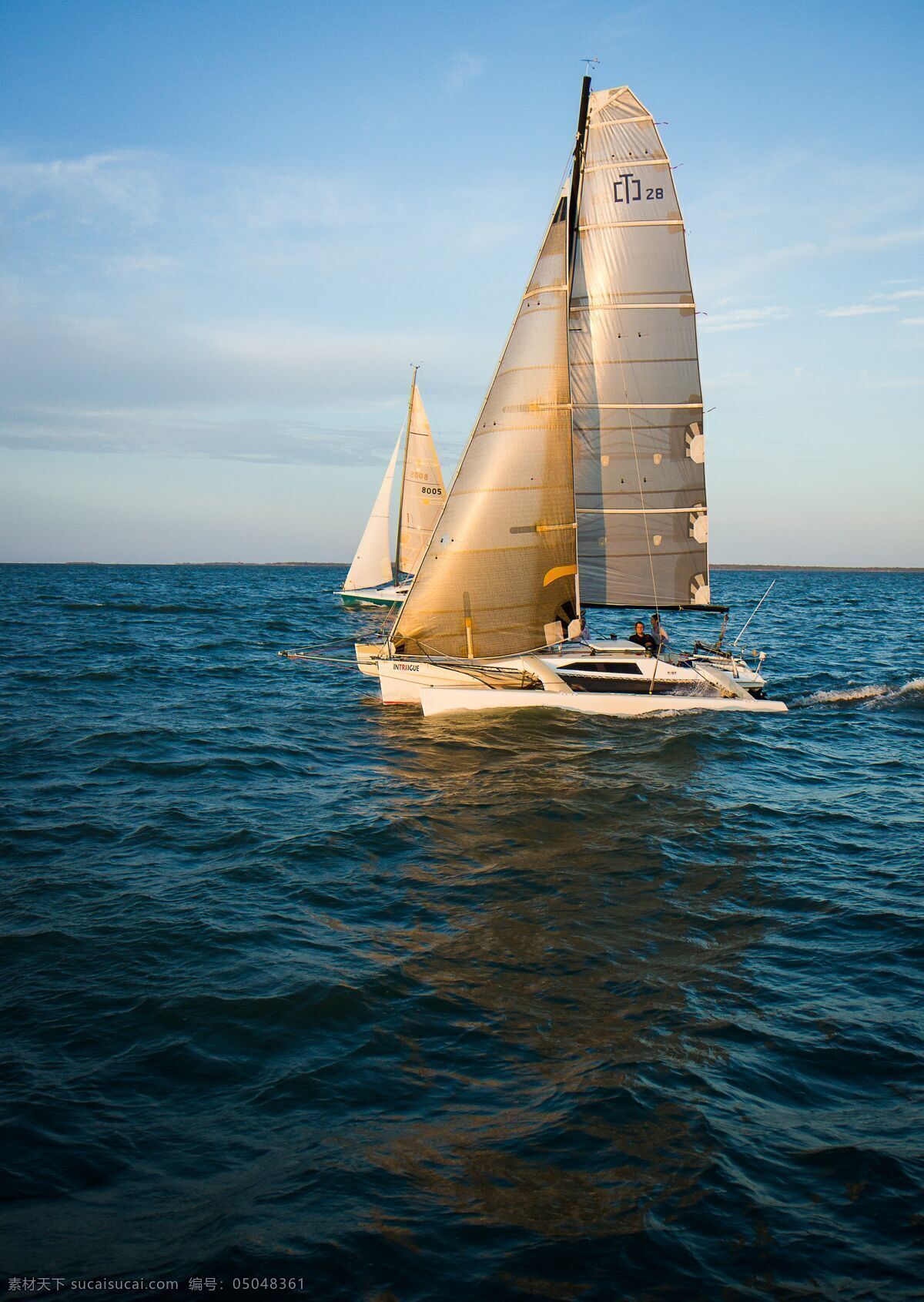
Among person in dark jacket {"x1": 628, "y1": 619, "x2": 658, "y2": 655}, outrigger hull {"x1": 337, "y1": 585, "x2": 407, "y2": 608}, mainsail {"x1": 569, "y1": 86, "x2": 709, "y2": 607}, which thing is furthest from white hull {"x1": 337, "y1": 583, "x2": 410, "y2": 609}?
person in dark jacket {"x1": 628, "y1": 619, "x2": 658, "y2": 655}

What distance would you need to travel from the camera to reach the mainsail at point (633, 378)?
20.8m

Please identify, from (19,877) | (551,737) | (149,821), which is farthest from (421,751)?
(19,877)

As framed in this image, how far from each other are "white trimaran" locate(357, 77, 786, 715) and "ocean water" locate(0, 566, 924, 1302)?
4.23 m

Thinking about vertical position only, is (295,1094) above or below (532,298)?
below

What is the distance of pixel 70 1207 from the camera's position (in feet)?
17.6

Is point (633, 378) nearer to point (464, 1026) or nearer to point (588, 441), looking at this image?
point (588, 441)

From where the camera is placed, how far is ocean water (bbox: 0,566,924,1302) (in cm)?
513

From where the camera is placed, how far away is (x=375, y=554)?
51.0 meters

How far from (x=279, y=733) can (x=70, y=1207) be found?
47.5 ft

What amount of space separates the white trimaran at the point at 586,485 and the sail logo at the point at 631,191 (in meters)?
0.04

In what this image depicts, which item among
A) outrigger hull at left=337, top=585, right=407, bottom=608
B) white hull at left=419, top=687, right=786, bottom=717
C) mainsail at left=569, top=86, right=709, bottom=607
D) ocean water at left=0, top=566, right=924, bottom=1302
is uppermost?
mainsail at left=569, top=86, right=709, bottom=607

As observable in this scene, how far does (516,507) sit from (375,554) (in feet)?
106

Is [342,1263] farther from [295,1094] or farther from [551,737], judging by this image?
[551,737]

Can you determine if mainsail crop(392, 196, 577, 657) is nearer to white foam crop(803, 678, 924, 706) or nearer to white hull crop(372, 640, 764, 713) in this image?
white hull crop(372, 640, 764, 713)
